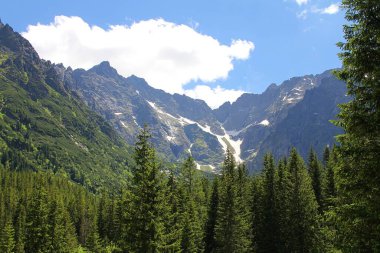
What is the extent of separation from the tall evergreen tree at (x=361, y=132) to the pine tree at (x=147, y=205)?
56.2 ft

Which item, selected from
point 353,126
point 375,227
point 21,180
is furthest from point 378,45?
point 21,180

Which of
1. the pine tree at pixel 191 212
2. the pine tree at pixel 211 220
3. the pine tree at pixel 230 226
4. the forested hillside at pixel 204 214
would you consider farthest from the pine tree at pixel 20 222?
the pine tree at pixel 230 226

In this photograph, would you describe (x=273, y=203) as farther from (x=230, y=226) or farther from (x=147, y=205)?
(x=147, y=205)

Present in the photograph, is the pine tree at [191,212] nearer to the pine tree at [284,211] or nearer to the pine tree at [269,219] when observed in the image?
the pine tree at [269,219]

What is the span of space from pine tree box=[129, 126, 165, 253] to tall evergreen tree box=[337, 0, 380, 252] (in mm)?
17134

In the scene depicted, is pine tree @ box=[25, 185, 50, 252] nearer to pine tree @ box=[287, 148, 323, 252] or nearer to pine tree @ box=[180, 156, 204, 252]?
pine tree @ box=[180, 156, 204, 252]

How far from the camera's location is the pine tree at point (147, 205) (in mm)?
32438

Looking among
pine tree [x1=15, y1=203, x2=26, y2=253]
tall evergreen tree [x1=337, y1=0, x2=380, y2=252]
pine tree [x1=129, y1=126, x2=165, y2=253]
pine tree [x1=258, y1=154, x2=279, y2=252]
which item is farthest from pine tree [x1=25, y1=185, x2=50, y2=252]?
pine tree [x1=15, y1=203, x2=26, y2=253]

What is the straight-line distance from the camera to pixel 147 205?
32.3 metres

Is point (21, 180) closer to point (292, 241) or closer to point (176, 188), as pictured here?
point (176, 188)

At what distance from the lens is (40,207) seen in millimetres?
54219

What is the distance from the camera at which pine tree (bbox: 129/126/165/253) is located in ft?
106

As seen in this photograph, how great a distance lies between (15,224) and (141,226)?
320ft

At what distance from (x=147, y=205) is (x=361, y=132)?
19015 millimetres
